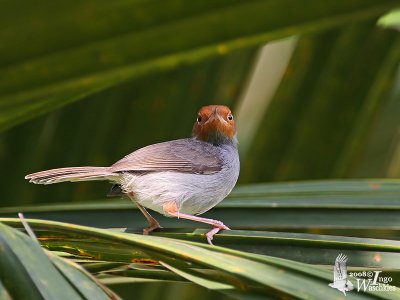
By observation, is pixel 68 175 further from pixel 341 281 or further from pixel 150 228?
pixel 341 281

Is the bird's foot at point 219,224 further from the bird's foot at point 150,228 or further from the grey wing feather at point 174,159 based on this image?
the grey wing feather at point 174,159

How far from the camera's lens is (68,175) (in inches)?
127

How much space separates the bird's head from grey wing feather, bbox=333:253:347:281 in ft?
6.33

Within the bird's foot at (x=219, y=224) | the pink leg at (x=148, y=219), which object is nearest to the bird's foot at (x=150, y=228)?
the pink leg at (x=148, y=219)

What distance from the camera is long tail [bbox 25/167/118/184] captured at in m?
3.11

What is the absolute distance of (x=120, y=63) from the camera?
6.81 feet

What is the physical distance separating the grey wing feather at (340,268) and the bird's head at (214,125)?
6.33 feet

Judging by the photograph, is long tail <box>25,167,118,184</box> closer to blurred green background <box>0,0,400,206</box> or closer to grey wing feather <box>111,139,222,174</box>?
grey wing feather <box>111,139,222,174</box>

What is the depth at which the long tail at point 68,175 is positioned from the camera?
10.2ft

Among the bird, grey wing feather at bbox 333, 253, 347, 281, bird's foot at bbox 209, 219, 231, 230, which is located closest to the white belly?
the bird

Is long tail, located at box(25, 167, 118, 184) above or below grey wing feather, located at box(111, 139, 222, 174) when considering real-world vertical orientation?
below

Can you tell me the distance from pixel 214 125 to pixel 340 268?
2104 mm

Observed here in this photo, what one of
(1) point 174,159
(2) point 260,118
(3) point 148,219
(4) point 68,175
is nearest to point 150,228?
(3) point 148,219

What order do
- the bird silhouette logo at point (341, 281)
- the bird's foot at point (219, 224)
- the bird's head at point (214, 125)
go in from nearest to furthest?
the bird silhouette logo at point (341, 281) → the bird's foot at point (219, 224) → the bird's head at point (214, 125)
